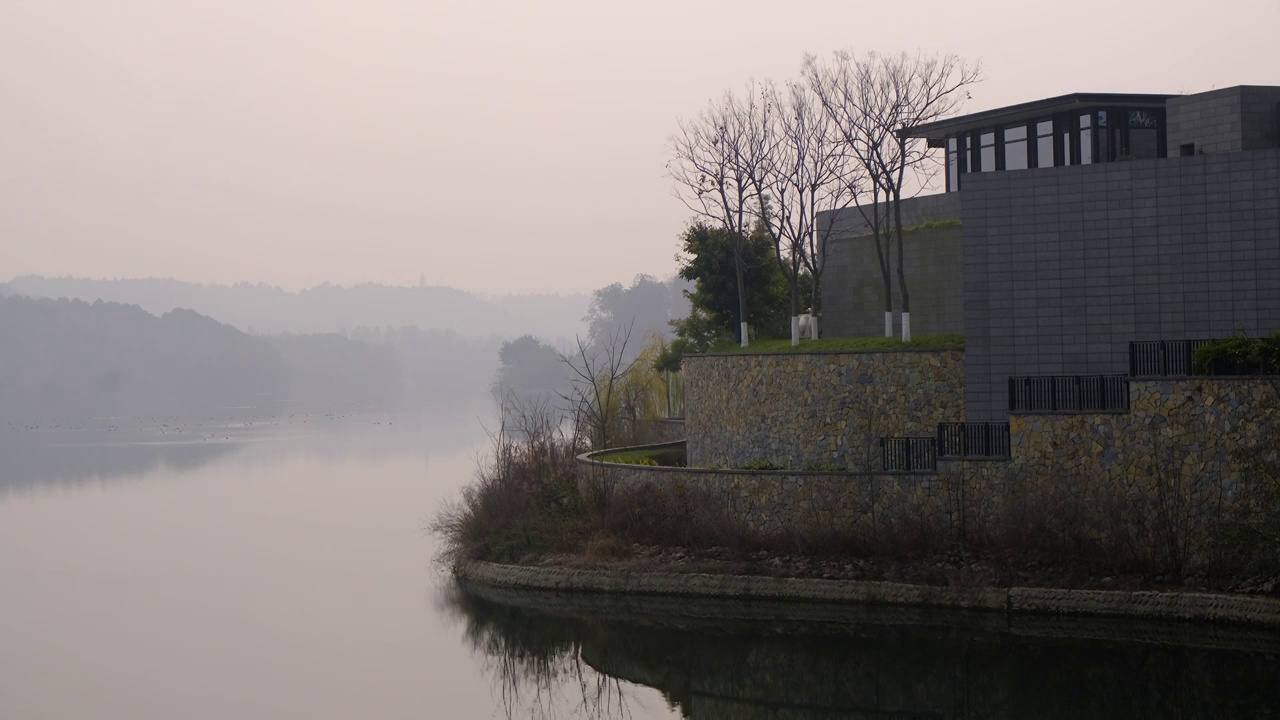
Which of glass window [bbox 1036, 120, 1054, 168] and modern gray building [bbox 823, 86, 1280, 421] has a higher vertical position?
glass window [bbox 1036, 120, 1054, 168]

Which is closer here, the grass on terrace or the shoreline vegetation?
the shoreline vegetation

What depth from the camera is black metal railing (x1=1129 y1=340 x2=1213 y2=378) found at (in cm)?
2159

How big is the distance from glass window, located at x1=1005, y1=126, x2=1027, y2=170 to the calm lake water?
14161 mm

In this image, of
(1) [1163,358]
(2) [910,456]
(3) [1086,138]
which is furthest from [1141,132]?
(2) [910,456]

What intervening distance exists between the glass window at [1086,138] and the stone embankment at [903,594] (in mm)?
12988

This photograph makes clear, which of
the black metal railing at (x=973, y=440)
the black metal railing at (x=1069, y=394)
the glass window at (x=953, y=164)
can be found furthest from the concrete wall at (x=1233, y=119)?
the glass window at (x=953, y=164)

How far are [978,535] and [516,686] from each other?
346 inches

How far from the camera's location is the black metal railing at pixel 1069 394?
22031mm

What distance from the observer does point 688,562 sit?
2566 centimetres

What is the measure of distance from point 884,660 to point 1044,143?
16.3 m

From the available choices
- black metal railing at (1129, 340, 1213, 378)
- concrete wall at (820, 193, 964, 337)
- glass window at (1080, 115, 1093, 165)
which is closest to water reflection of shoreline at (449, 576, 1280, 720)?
black metal railing at (1129, 340, 1213, 378)

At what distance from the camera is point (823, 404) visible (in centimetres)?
2638

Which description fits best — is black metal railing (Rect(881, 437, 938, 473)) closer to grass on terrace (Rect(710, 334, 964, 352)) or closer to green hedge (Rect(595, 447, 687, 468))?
grass on terrace (Rect(710, 334, 964, 352))

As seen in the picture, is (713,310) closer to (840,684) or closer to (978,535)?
(978,535)
